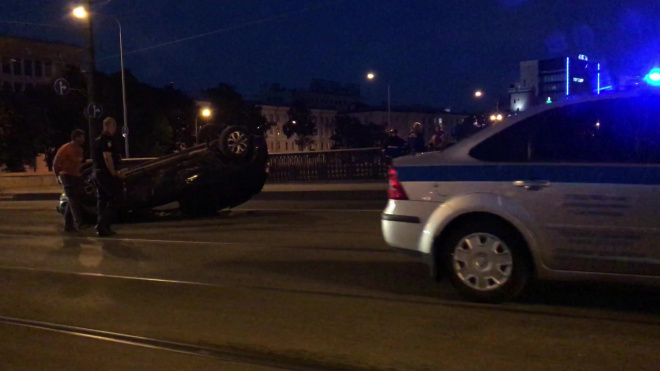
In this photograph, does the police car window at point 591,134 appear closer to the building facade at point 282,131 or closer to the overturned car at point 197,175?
the overturned car at point 197,175

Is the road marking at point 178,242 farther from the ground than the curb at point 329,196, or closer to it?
closer to it

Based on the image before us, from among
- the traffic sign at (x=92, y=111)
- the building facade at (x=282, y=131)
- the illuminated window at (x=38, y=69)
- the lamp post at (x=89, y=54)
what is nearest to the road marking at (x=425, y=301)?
the traffic sign at (x=92, y=111)

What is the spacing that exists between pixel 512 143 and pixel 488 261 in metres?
1.03

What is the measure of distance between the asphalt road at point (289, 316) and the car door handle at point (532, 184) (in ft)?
3.39

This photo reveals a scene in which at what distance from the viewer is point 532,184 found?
584 centimetres

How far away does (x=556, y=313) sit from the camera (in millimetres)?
5852

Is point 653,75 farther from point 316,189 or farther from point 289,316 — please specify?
point 316,189

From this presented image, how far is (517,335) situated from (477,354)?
1.71 feet

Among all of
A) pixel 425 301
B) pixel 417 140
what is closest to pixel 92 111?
pixel 417 140

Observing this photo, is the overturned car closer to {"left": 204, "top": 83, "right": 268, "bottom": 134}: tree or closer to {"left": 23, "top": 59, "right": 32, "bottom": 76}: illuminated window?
{"left": 204, "top": 83, "right": 268, "bottom": 134}: tree

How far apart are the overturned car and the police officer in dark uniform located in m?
1.66

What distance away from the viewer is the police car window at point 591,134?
18.6ft

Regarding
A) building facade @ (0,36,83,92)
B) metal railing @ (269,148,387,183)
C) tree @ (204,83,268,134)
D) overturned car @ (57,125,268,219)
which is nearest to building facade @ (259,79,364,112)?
building facade @ (0,36,83,92)

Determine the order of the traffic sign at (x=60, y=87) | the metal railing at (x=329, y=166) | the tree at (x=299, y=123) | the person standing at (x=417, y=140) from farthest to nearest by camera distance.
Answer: the tree at (x=299, y=123)
the metal railing at (x=329, y=166)
the traffic sign at (x=60, y=87)
the person standing at (x=417, y=140)
